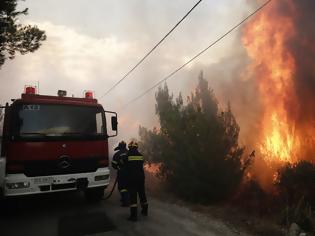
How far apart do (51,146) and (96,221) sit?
2.05 m

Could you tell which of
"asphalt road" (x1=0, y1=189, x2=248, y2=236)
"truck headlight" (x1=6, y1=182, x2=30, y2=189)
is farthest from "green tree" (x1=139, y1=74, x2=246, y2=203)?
"truck headlight" (x1=6, y1=182, x2=30, y2=189)

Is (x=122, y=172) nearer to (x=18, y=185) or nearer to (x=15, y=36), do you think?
(x=18, y=185)

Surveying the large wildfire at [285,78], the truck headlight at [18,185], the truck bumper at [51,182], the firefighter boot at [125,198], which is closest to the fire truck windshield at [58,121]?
the truck bumper at [51,182]

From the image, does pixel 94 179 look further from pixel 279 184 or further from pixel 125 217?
pixel 279 184

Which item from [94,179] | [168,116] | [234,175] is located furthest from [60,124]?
[234,175]

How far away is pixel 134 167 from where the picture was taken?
27.1 feet

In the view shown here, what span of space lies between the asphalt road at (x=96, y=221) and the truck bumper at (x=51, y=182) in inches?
26.5

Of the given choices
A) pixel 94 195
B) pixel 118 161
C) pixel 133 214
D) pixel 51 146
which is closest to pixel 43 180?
pixel 51 146

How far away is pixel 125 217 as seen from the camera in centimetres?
830

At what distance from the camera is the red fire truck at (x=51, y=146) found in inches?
320

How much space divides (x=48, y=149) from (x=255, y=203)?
23.9 ft

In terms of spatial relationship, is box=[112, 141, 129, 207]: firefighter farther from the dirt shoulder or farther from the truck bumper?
the dirt shoulder

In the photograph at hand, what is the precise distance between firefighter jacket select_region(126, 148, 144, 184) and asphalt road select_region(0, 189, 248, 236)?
2.97 ft

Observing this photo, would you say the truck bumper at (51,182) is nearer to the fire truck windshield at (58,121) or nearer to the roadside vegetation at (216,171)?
the fire truck windshield at (58,121)
